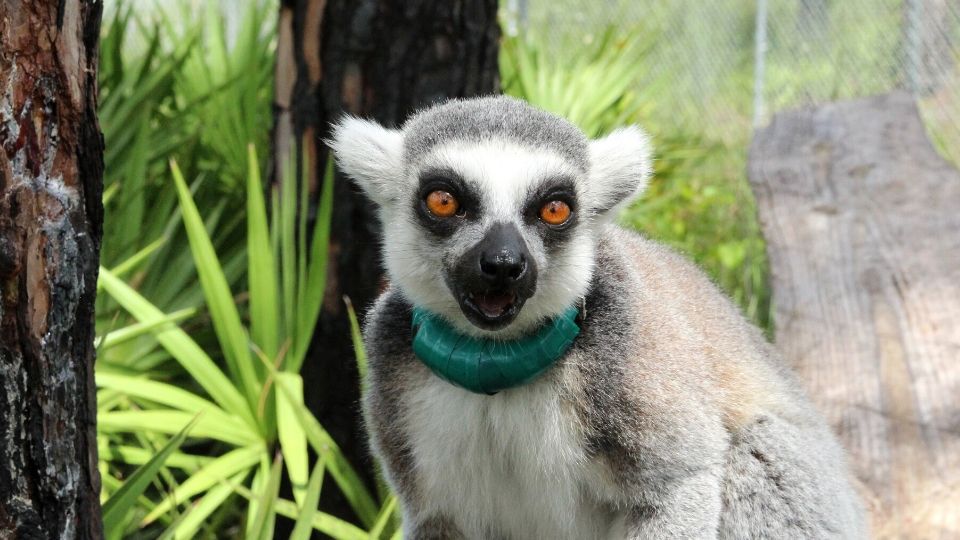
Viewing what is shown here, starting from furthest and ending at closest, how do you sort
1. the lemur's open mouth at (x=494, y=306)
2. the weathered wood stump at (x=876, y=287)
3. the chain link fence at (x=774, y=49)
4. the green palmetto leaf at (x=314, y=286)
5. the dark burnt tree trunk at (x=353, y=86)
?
the chain link fence at (x=774, y=49) < the dark burnt tree trunk at (x=353, y=86) < the green palmetto leaf at (x=314, y=286) < the weathered wood stump at (x=876, y=287) < the lemur's open mouth at (x=494, y=306)

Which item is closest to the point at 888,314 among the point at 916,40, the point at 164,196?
the point at 164,196

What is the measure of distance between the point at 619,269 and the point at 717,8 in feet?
36.0

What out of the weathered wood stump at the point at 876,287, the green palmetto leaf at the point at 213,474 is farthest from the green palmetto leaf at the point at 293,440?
the weathered wood stump at the point at 876,287

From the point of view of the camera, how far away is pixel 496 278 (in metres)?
2.38

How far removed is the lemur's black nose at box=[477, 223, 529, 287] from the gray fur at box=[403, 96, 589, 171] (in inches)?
13.6

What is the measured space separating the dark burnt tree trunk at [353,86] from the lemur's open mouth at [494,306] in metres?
2.14

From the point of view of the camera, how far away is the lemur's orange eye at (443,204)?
2600 mm

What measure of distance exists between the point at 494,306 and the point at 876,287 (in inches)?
110

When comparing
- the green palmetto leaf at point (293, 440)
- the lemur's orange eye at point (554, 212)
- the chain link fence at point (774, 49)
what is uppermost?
the chain link fence at point (774, 49)

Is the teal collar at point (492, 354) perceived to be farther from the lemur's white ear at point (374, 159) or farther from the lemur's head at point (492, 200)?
the lemur's white ear at point (374, 159)

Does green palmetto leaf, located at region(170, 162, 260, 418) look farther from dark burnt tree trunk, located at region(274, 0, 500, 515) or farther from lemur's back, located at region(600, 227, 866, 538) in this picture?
lemur's back, located at region(600, 227, 866, 538)

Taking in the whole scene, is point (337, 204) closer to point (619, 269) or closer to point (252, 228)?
point (252, 228)

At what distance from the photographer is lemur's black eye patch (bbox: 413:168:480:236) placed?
2.57m

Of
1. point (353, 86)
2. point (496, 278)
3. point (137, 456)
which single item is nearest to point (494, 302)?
point (496, 278)
